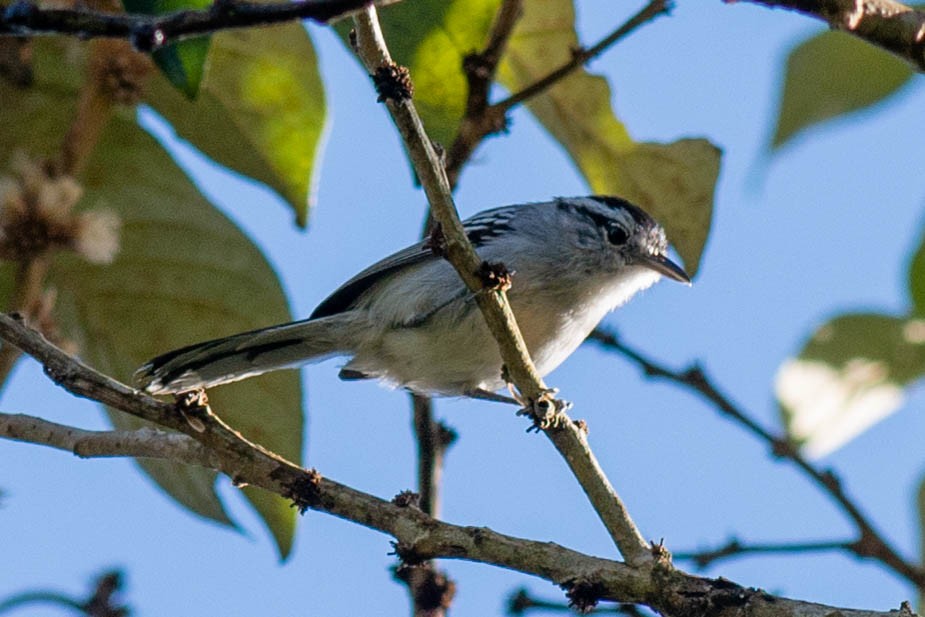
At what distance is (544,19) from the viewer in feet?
15.3

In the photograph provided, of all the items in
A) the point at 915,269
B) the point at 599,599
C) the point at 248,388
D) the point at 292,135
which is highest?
the point at 292,135

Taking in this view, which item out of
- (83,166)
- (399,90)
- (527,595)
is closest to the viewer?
(399,90)

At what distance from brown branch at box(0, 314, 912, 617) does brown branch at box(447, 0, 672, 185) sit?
1575mm

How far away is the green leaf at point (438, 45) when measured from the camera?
3.85 metres

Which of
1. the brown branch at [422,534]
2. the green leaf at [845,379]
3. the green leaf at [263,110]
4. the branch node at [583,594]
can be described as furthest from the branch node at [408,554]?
the green leaf at [845,379]

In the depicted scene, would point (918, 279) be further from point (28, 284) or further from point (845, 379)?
point (28, 284)

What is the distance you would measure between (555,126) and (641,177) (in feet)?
1.28

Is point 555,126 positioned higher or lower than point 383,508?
higher

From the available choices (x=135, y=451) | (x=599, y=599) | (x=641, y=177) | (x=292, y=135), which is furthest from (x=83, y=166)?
(x=599, y=599)

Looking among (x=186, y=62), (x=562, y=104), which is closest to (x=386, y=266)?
(x=562, y=104)

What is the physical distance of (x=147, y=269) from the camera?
4.45m

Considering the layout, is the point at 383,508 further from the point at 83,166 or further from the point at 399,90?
the point at 83,166

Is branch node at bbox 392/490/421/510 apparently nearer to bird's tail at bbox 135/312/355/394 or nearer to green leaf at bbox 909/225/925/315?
bird's tail at bbox 135/312/355/394

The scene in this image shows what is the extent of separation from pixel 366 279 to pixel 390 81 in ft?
8.98
